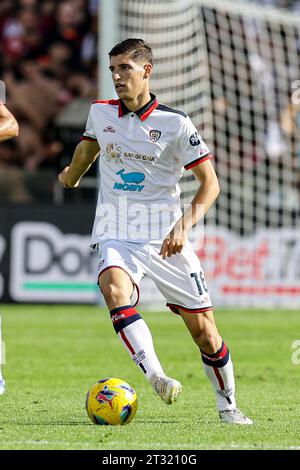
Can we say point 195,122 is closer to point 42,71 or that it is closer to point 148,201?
point 42,71

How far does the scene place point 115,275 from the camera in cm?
664

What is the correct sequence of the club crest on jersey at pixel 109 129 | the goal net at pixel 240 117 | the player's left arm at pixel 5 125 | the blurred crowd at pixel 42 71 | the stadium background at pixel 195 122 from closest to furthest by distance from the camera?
the club crest on jersey at pixel 109 129 < the player's left arm at pixel 5 125 < the stadium background at pixel 195 122 < the goal net at pixel 240 117 < the blurred crowd at pixel 42 71

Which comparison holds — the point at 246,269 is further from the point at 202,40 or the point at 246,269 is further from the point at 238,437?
the point at 238,437

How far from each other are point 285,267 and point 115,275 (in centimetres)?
1008

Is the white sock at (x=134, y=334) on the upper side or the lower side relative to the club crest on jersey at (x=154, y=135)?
lower

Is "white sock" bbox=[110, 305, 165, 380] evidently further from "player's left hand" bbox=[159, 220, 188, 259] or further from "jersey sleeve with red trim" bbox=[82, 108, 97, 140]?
"jersey sleeve with red trim" bbox=[82, 108, 97, 140]

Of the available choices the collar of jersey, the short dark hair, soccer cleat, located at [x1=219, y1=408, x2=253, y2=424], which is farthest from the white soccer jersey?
soccer cleat, located at [x1=219, y1=408, x2=253, y2=424]

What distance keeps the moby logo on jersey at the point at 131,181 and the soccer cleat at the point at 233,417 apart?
1.48 m

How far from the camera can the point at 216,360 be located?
6887 mm

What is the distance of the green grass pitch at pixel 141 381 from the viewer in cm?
609

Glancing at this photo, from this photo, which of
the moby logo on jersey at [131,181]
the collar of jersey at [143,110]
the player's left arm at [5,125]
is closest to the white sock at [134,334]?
the moby logo on jersey at [131,181]

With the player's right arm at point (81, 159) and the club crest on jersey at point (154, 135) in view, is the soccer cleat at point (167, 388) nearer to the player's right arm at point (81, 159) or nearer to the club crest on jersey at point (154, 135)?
the club crest on jersey at point (154, 135)

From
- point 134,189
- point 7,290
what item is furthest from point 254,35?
point 134,189

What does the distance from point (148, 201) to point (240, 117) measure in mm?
11193
